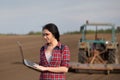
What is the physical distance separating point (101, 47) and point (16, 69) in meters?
3.39

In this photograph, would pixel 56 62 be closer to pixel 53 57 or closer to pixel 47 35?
pixel 53 57

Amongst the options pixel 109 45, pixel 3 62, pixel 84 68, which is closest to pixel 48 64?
pixel 84 68

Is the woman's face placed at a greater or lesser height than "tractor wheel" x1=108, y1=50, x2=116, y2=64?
greater

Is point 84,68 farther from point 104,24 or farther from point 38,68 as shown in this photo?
point 38,68

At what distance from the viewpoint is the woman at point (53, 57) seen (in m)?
5.51

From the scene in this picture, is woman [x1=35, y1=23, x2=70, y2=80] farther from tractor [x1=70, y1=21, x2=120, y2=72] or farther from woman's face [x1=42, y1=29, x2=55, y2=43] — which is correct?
tractor [x1=70, y1=21, x2=120, y2=72]

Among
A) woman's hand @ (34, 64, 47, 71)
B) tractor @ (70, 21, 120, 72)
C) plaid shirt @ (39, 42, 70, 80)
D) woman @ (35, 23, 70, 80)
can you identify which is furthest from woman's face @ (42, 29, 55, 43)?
tractor @ (70, 21, 120, 72)

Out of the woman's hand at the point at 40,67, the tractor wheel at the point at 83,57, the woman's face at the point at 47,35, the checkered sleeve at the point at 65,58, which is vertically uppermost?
the woman's face at the point at 47,35

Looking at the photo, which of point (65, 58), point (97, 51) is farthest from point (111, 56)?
point (65, 58)

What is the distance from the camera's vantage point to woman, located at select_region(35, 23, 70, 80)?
18.1 feet

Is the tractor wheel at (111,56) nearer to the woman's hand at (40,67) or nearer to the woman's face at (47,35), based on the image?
the woman's face at (47,35)

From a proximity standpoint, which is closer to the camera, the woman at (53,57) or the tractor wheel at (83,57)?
the woman at (53,57)

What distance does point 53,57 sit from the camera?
5.55 metres

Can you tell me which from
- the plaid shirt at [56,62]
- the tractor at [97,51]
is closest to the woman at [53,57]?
the plaid shirt at [56,62]
